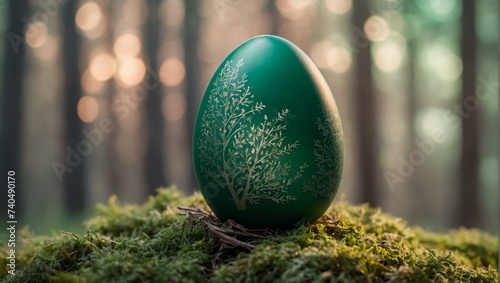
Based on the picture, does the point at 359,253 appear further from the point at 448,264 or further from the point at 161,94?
the point at 161,94

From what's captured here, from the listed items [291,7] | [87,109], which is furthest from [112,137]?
[291,7]

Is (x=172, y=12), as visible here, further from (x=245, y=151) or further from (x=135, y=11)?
(x=245, y=151)

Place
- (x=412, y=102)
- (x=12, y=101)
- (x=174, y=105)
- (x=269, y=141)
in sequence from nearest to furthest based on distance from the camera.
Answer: (x=269, y=141) → (x=12, y=101) → (x=174, y=105) → (x=412, y=102)

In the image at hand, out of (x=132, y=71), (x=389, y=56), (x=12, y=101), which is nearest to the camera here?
(x=12, y=101)

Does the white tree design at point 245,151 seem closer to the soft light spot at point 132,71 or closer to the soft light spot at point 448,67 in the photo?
the soft light spot at point 132,71

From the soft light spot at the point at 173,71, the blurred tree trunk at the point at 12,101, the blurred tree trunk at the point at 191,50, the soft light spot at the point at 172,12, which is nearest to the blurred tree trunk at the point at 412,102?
the blurred tree trunk at the point at 191,50

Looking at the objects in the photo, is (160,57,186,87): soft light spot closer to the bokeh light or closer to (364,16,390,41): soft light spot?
the bokeh light

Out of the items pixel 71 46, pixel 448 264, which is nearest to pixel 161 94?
pixel 71 46
